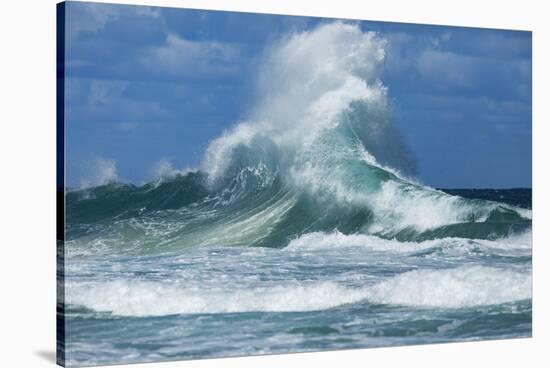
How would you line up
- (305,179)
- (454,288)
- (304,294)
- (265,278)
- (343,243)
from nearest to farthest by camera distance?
(265,278) → (304,294) → (343,243) → (305,179) → (454,288)

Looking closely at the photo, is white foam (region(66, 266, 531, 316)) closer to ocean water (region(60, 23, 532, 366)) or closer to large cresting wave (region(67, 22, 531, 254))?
ocean water (region(60, 23, 532, 366))

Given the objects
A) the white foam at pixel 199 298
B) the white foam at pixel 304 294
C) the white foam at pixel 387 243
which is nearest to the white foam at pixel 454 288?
the white foam at pixel 304 294

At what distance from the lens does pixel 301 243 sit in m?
12.1

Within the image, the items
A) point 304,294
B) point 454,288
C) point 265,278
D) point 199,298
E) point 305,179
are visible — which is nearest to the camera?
point 199,298

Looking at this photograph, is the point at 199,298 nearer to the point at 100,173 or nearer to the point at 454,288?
the point at 100,173

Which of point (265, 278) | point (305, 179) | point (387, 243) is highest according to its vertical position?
point (305, 179)

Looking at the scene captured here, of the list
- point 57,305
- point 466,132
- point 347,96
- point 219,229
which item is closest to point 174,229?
point 219,229

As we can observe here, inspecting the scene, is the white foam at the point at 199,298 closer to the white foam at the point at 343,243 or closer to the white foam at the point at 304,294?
the white foam at the point at 304,294

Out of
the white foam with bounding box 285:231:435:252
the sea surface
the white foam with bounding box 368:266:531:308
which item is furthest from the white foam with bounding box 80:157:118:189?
the white foam with bounding box 368:266:531:308

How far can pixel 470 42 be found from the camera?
42.7 ft

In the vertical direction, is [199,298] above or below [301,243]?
below

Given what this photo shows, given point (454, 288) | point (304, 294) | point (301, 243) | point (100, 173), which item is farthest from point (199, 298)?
point (454, 288)

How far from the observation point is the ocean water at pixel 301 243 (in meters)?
11.2

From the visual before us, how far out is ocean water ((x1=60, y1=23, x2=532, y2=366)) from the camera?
1125 cm
